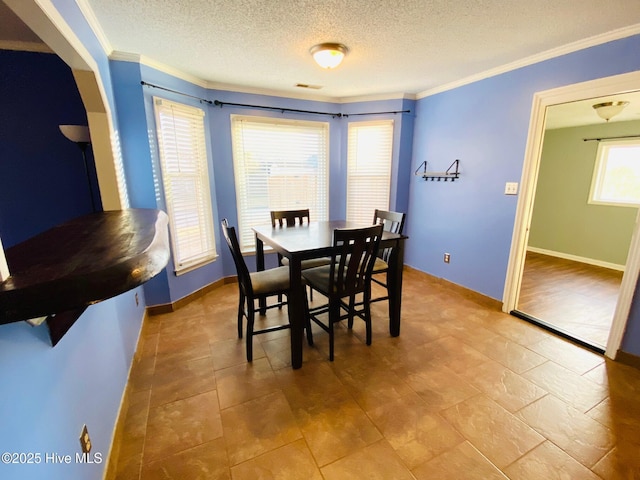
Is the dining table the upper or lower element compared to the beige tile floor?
upper

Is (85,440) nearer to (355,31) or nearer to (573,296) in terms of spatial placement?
(355,31)

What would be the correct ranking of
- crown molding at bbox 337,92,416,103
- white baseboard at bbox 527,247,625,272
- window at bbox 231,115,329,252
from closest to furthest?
window at bbox 231,115,329,252, crown molding at bbox 337,92,416,103, white baseboard at bbox 527,247,625,272

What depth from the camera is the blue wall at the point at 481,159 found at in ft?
7.38

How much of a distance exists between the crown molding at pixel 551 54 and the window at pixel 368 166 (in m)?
0.86

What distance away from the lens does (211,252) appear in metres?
3.43

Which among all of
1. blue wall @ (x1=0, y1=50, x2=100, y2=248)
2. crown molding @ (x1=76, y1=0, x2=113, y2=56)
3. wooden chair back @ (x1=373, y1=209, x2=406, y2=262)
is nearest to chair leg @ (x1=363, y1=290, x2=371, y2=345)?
wooden chair back @ (x1=373, y1=209, x2=406, y2=262)

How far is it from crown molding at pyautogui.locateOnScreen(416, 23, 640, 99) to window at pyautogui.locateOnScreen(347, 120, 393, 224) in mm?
862

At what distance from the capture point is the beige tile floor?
4.64 ft

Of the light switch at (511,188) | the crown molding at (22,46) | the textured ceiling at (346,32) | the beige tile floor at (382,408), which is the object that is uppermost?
the textured ceiling at (346,32)

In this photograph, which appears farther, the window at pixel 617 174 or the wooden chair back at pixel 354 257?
the window at pixel 617 174

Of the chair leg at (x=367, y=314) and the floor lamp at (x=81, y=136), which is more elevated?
the floor lamp at (x=81, y=136)

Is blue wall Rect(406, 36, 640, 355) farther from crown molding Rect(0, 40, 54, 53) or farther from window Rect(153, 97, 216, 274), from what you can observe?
crown molding Rect(0, 40, 54, 53)

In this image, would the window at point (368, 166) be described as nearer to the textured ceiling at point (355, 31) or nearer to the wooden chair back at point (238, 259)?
the textured ceiling at point (355, 31)

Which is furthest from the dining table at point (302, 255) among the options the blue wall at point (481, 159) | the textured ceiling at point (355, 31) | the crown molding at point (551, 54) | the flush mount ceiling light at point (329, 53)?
the crown molding at point (551, 54)
